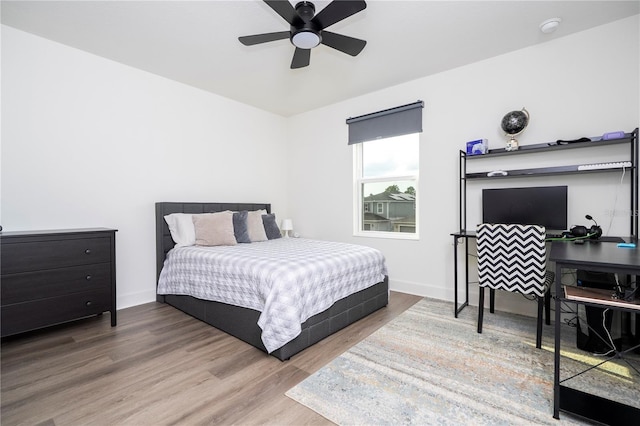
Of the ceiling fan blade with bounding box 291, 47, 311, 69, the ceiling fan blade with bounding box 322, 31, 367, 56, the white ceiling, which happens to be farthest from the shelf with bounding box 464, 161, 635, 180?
the ceiling fan blade with bounding box 291, 47, 311, 69

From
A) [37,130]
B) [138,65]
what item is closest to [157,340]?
[37,130]

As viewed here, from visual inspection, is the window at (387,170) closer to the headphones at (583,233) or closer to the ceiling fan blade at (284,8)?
the headphones at (583,233)

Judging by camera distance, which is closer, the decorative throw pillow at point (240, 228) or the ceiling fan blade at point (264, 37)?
the ceiling fan blade at point (264, 37)

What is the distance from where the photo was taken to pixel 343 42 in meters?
2.20

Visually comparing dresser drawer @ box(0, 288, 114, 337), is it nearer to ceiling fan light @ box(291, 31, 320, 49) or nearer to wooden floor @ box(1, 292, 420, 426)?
wooden floor @ box(1, 292, 420, 426)

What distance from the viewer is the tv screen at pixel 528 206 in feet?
8.46

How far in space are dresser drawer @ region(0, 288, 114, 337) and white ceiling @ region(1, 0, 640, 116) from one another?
2236 mm

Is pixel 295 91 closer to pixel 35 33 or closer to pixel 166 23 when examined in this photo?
pixel 166 23

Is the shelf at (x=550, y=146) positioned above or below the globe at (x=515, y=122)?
below

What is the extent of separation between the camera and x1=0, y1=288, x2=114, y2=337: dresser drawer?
2.11 meters

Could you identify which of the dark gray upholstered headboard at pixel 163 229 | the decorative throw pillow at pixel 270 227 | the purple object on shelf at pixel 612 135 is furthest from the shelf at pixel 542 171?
the dark gray upholstered headboard at pixel 163 229

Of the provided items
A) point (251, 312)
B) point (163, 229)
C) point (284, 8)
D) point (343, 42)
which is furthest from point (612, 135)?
point (163, 229)

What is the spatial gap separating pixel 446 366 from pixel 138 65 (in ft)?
13.0

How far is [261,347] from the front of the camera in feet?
7.05
